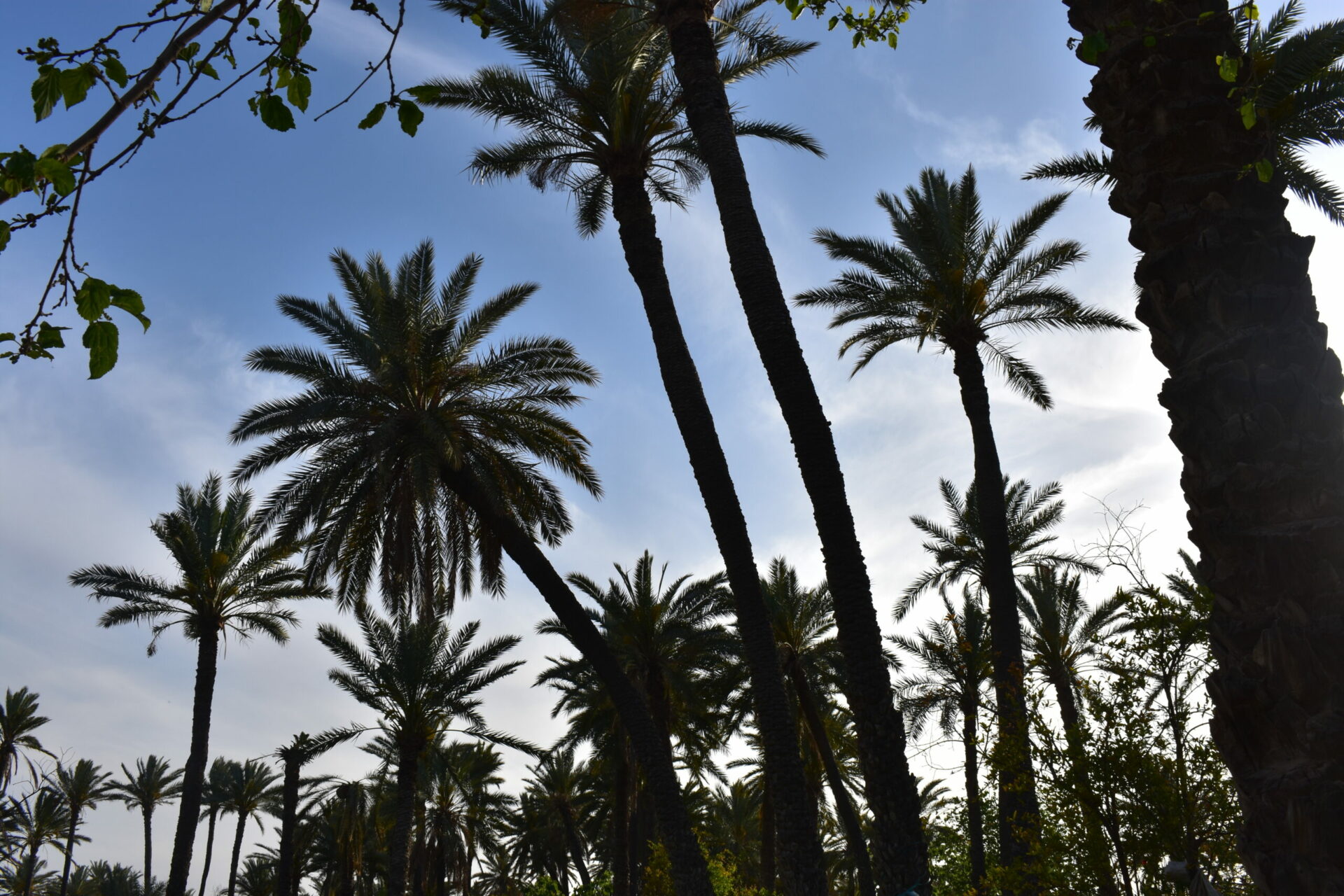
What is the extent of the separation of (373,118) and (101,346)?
102 cm

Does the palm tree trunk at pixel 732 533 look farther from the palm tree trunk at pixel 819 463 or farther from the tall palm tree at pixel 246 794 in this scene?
the tall palm tree at pixel 246 794

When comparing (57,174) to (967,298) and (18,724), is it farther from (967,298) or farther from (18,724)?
(18,724)

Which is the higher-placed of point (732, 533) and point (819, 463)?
point (732, 533)

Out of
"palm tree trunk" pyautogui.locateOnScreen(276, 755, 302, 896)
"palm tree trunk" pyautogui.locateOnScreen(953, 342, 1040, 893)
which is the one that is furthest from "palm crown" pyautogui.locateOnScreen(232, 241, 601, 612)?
"palm tree trunk" pyautogui.locateOnScreen(276, 755, 302, 896)

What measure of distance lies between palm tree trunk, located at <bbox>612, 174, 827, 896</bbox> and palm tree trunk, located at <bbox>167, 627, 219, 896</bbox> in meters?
17.1

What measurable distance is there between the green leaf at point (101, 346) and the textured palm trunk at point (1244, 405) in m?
3.47

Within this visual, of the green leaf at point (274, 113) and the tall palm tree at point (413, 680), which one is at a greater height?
the tall palm tree at point (413, 680)

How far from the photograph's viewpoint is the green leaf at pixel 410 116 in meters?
2.93

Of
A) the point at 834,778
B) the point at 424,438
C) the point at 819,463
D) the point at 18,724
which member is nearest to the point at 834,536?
the point at 819,463

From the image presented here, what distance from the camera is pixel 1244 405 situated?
3.71m

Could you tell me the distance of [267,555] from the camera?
85.5 ft

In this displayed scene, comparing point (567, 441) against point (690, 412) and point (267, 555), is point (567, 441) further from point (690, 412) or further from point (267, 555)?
point (267, 555)

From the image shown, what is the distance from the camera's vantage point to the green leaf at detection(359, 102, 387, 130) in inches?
114

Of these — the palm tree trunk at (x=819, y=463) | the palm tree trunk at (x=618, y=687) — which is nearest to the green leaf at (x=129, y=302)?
the palm tree trunk at (x=819, y=463)
